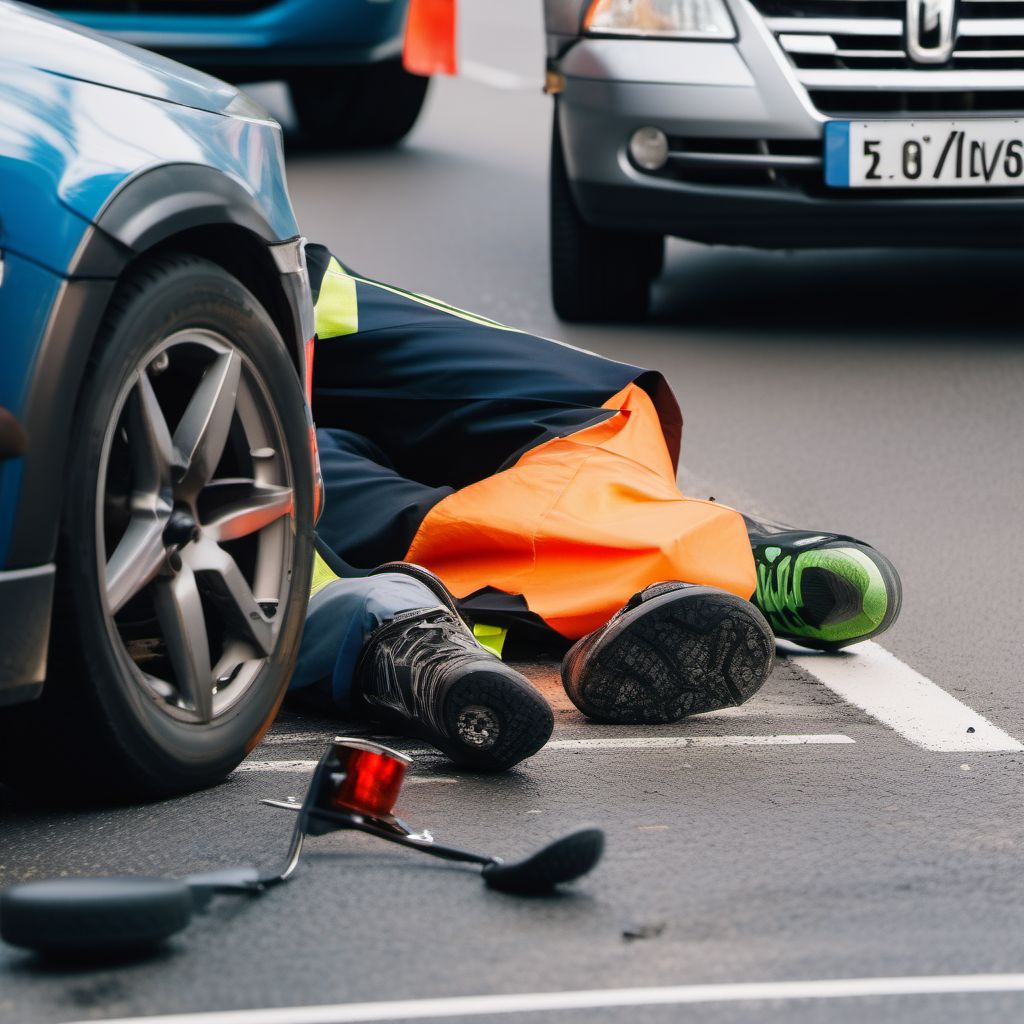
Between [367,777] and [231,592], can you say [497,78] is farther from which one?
[367,777]

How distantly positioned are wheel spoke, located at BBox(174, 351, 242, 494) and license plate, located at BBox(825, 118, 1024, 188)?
12.3 ft

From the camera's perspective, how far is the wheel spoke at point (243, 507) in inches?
134

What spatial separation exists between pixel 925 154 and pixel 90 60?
4.00m

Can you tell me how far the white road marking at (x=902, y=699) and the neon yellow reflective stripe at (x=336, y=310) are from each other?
1.08 meters

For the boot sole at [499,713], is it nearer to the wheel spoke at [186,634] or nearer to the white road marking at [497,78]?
the wheel spoke at [186,634]

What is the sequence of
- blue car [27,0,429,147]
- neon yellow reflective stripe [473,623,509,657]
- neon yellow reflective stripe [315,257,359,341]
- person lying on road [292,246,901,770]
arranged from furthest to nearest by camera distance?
1. blue car [27,0,429,147]
2. neon yellow reflective stripe [315,257,359,341]
3. neon yellow reflective stripe [473,623,509,657]
4. person lying on road [292,246,901,770]

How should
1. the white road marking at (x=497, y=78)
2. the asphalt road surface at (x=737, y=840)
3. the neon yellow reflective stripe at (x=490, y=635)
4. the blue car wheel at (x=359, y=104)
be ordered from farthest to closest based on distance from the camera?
the white road marking at (x=497, y=78), the blue car wheel at (x=359, y=104), the neon yellow reflective stripe at (x=490, y=635), the asphalt road surface at (x=737, y=840)

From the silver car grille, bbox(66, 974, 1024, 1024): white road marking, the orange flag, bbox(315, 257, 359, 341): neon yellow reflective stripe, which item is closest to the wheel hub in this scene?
bbox(66, 974, 1024, 1024): white road marking

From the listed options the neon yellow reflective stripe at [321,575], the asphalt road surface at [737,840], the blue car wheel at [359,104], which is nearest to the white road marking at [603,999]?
the asphalt road surface at [737,840]

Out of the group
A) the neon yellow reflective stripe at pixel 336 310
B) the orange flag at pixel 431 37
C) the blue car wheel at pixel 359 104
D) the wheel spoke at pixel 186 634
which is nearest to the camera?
the wheel spoke at pixel 186 634

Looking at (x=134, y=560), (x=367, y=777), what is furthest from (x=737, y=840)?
(x=134, y=560)

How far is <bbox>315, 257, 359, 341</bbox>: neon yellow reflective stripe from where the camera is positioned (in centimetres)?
453

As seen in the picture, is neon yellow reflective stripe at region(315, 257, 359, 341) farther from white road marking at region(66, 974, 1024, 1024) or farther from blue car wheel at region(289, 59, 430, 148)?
blue car wheel at region(289, 59, 430, 148)

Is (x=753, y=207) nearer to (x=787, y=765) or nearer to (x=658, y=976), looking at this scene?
(x=787, y=765)
